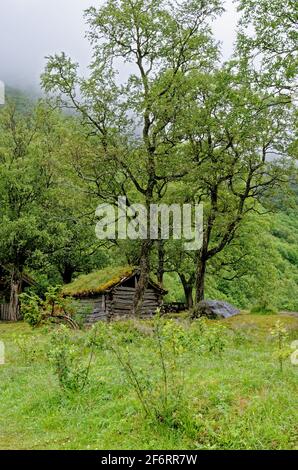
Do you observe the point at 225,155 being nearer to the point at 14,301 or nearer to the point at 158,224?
the point at 158,224

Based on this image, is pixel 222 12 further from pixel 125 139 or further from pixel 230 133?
pixel 125 139

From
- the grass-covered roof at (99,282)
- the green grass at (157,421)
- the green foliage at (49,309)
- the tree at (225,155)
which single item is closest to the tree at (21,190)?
the grass-covered roof at (99,282)

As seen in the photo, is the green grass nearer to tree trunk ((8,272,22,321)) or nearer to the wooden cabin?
the wooden cabin

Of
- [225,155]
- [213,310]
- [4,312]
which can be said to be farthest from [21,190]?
[213,310]

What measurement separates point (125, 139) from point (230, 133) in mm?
6297

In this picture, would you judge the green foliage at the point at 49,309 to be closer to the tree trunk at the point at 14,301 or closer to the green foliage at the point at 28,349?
the green foliage at the point at 28,349

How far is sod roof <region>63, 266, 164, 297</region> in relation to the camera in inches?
1195

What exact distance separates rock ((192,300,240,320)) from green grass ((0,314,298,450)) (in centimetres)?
1833

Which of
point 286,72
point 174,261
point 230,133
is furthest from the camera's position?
point 174,261

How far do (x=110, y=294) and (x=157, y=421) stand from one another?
23442 millimetres

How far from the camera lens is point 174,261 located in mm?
36500

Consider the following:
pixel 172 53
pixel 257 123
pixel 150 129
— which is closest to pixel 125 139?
pixel 150 129

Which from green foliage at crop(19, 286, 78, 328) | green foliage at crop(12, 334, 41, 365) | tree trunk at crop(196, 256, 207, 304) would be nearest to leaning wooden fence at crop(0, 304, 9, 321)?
green foliage at crop(19, 286, 78, 328)

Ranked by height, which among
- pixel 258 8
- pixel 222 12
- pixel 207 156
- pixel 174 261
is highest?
pixel 222 12
